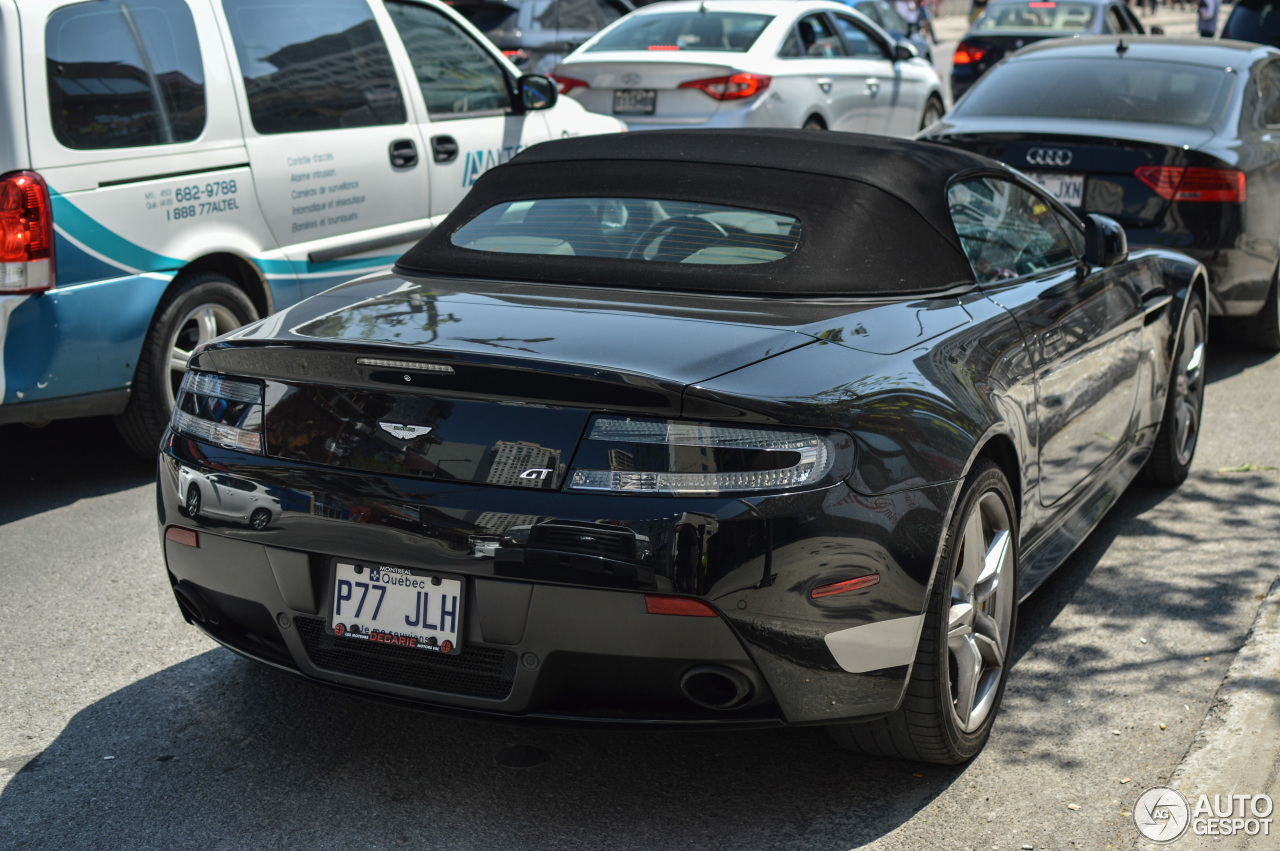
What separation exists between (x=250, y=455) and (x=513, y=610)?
28.0 inches

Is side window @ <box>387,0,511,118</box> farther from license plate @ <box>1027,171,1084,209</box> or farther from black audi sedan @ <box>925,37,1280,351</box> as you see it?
license plate @ <box>1027,171,1084,209</box>

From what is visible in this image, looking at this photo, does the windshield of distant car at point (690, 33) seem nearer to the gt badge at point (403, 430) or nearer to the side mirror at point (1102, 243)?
the side mirror at point (1102, 243)

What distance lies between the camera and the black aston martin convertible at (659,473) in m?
2.59

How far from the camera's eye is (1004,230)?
159 inches

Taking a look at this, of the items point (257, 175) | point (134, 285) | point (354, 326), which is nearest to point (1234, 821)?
point (354, 326)

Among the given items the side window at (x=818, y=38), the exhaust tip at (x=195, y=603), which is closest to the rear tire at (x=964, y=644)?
the exhaust tip at (x=195, y=603)

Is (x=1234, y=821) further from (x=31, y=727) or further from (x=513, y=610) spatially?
(x=31, y=727)

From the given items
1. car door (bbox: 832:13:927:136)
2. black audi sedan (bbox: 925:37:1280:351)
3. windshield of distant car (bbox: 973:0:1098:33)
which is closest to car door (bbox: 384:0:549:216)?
black audi sedan (bbox: 925:37:1280:351)

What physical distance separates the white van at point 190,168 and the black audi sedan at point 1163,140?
292cm

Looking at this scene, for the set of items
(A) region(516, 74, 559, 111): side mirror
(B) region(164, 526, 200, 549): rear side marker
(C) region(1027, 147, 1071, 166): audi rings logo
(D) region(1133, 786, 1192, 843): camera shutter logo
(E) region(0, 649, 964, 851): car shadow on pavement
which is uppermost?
(A) region(516, 74, 559, 111): side mirror

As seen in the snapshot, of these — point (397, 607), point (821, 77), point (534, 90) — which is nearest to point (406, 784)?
point (397, 607)

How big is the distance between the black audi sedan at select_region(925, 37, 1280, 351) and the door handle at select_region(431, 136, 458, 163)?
263 centimetres

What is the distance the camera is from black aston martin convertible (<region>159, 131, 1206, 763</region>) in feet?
8.50

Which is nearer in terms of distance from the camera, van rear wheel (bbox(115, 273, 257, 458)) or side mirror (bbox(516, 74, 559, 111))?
van rear wheel (bbox(115, 273, 257, 458))
